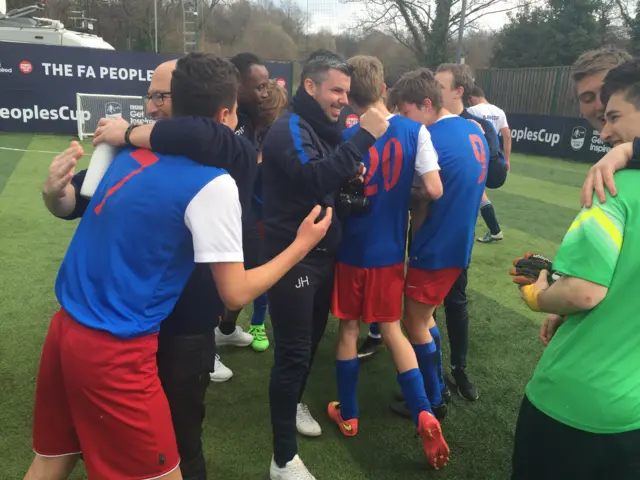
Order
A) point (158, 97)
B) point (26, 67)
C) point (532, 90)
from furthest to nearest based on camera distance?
1. point (532, 90)
2. point (26, 67)
3. point (158, 97)

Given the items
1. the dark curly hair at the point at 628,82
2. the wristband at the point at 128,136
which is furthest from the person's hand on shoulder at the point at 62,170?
the dark curly hair at the point at 628,82

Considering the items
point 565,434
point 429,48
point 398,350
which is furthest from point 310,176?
→ point 429,48

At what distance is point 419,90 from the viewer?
281 centimetres

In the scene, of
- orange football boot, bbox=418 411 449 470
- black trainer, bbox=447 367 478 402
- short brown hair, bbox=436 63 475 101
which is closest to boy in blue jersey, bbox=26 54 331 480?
orange football boot, bbox=418 411 449 470

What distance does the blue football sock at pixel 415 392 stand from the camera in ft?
8.80

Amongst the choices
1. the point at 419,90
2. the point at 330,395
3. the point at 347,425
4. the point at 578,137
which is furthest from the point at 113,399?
the point at 578,137

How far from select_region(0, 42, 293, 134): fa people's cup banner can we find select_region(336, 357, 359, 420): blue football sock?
14.1 metres

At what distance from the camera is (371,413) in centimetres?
321

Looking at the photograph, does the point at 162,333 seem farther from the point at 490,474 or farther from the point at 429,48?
the point at 429,48

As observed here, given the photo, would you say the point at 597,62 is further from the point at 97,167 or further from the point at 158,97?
the point at 97,167

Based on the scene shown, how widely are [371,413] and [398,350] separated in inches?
26.4

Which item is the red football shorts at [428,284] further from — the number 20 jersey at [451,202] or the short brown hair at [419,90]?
the short brown hair at [419,90]

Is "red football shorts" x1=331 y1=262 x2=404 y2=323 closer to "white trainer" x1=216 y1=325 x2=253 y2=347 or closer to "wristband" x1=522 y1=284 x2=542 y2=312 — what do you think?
"wristband" x1=522 y1=284 x2=542 y2=312

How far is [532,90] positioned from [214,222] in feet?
76.8
